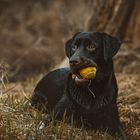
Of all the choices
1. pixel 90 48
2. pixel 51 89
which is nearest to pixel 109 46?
pixel 90 48

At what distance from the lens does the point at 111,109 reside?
20.7 feet

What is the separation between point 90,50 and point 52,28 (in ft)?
30.4

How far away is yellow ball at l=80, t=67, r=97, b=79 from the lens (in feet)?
19.6

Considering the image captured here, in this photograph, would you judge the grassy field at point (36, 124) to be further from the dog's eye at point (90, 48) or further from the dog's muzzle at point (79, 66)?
the dog's eye at point (90, 48)

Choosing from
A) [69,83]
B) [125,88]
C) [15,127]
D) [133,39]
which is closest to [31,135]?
[15,127]

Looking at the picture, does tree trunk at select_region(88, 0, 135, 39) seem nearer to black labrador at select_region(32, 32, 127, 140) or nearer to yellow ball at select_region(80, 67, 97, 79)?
black labrador at select_region(32, 32, 127, 140)

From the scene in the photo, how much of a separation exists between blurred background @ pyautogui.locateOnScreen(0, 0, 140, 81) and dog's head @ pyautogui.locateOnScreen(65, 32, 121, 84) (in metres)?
1.38

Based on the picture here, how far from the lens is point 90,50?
6.04 m

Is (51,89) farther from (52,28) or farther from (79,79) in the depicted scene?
(52,28)

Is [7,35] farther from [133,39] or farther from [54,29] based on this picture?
[133,39]

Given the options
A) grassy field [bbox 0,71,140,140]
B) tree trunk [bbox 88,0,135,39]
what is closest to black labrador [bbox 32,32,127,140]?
grassy field [bbox 0,71,140,140]

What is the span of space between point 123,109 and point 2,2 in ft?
29.4

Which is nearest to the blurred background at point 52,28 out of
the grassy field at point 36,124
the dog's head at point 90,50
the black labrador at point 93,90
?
the grassy field at point 36,124

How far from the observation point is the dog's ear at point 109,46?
612cm
